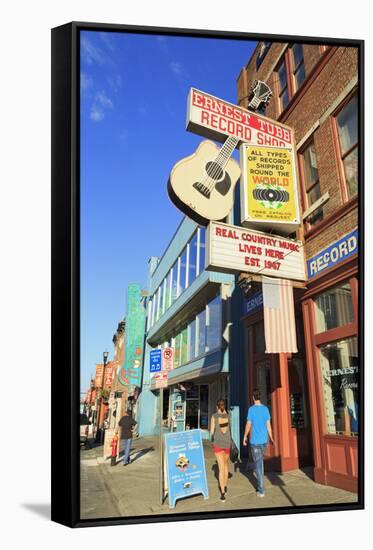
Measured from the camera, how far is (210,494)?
7.76 m

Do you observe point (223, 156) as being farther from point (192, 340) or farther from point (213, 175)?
point (192, 340)

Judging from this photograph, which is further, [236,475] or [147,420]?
[147,420]

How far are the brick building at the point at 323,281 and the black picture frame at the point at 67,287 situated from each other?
1.49 meters

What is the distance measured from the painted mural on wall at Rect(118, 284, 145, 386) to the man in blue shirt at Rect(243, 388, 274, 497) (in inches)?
576

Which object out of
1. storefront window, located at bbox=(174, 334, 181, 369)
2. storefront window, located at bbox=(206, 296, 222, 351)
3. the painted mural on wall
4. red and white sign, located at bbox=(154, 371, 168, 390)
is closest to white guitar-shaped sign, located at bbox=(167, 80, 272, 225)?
red and white sign, located at bbox=(154, 371, 168, 390)

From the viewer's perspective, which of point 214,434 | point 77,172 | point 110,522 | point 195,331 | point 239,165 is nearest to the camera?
point 110,522

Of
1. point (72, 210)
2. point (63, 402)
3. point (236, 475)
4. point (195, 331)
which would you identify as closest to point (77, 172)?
point (72, 210)

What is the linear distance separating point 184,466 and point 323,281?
13.9ft

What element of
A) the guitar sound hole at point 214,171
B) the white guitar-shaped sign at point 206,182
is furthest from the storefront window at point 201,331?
the guitar sound hole at point 214,171

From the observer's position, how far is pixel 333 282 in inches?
339

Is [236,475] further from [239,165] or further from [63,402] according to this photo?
[239,165]

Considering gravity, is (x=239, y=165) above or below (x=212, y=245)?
above

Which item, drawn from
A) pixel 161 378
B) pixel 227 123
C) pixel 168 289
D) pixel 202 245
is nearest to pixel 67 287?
pixel 161 378

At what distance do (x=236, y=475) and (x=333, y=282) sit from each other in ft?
14.5
